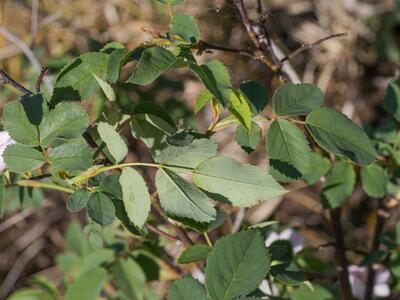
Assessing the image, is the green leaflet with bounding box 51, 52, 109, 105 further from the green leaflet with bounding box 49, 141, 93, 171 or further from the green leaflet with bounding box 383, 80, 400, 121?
the green leaflet with bounding box 383, 80, 400, 121

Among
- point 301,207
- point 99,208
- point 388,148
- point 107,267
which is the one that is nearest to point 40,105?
point 99,208

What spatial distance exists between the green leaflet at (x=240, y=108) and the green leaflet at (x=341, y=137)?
4.2 inches

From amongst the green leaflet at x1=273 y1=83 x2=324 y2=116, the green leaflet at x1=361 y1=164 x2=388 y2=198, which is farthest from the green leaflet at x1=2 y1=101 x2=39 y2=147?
the green leaflet at x1=361 y1=164 x2=388 y2=198

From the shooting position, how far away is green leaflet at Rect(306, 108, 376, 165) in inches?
35.5

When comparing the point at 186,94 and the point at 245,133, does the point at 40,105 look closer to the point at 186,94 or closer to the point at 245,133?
the point at 245,133

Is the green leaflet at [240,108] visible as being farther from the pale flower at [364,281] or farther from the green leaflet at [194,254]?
the pale flower at [364,281]

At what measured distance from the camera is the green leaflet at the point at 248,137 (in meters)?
0.95

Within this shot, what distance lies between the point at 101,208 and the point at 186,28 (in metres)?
0.30

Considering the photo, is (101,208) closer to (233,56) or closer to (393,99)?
(393,99)

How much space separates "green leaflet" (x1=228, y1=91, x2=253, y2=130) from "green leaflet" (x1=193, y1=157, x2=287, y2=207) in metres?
0.08

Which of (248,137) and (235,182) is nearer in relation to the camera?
(235,182)

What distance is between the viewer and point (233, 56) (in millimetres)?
2613

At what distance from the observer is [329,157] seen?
4.09 ft

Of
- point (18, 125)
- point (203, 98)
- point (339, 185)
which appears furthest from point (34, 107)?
point (339, 185)
